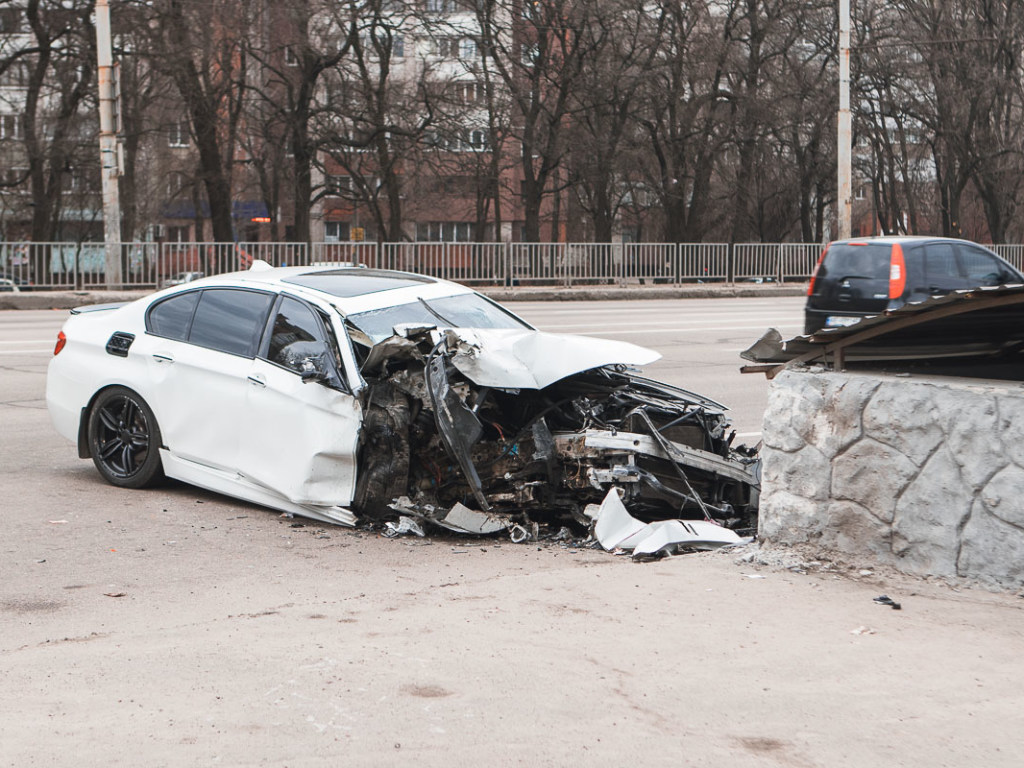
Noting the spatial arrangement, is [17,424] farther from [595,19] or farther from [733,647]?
[595,19]

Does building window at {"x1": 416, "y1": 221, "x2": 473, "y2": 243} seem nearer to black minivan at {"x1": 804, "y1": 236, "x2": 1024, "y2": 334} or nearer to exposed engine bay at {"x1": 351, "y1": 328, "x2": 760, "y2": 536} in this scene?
black minivan at {"x1": 804, "y1": 236, "x2": 1024, "y2": 334}

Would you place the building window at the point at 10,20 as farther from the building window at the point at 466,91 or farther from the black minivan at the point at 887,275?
the black minivan at the point at 887,275

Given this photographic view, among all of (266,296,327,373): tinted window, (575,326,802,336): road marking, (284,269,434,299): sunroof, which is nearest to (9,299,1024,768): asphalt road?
(266,296,327,373): tinted window

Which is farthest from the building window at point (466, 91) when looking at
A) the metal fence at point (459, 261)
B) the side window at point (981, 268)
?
the side window at point (981, 268)

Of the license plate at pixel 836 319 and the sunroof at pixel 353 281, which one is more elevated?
the sunroof at pixel 353 281

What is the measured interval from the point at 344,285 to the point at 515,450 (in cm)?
181

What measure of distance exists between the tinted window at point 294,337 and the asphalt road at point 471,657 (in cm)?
108

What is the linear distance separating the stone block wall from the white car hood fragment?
51 centimetres

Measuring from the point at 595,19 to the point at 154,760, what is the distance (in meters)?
38.8

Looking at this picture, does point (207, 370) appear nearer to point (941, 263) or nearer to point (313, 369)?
point (313, 369)

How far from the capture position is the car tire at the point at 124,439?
797 cm

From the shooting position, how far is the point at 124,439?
8156 mm

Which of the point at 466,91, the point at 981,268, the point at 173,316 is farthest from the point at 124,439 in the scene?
the point at 466,91

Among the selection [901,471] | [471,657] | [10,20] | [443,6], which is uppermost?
[443,6]
